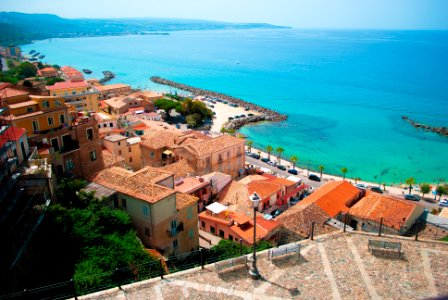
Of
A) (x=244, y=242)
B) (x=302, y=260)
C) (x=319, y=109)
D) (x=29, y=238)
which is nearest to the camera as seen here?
(x=302, y=260)

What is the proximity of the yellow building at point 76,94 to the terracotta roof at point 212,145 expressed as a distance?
23.6 m

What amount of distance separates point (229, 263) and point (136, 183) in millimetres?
9645

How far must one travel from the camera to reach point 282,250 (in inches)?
536

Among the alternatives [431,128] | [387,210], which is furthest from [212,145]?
[431,128]

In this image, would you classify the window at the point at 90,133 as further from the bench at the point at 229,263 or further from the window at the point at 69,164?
the bench at the point at 229,263

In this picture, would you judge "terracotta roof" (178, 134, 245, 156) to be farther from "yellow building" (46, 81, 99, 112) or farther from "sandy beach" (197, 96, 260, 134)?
"sandy beach" (197, 96, 260, 134)

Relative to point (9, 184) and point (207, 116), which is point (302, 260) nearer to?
point (9, 184)

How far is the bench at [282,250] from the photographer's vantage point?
13414mm

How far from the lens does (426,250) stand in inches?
550

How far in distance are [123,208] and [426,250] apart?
592 inches

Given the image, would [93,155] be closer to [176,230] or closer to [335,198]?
[176,230]

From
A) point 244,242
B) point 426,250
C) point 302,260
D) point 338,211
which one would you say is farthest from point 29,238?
point 338,211

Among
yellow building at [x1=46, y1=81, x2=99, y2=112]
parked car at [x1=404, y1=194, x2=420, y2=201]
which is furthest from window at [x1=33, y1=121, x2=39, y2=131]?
parked car at [x1=404, y1=194, x2=420, y2=201]

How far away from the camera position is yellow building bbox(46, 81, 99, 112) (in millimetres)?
49906
